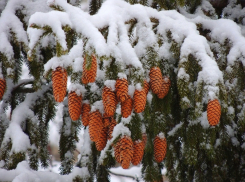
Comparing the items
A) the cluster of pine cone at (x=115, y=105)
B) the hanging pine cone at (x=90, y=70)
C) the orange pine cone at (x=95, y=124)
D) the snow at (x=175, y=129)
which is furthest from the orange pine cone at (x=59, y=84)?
the snow at (x=175, y=129)

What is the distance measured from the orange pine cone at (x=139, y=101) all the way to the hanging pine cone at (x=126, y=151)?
23 centimetres

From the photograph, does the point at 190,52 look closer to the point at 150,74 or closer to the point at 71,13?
the point at 150,74

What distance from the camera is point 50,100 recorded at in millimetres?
2381

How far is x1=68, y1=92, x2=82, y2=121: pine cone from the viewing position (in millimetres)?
1463

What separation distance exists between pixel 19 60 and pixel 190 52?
3.84ft

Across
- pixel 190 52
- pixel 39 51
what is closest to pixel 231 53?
pixel 190 52

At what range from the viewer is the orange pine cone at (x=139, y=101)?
4.40 feet

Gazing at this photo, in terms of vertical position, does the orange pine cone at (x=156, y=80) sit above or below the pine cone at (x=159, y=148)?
above

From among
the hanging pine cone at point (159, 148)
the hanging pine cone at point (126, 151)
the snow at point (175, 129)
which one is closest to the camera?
the hanging pine cone at point (126, 151)

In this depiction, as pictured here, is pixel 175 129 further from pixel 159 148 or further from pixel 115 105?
pixel 115 105

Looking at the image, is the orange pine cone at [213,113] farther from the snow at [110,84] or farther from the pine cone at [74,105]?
the pine cone at [74,105]

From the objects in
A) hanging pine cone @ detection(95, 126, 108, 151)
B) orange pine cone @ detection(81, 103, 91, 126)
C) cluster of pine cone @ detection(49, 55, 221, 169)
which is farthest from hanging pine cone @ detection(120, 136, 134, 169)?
orange pine cone @ detection(81, 103, 91, 126)

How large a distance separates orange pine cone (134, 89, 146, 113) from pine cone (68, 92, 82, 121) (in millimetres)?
→ 330

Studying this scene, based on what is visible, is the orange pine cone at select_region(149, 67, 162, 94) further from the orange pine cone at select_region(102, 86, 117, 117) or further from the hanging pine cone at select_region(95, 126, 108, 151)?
the hanging pine cone at select_region(95, 126, 108, 151)
